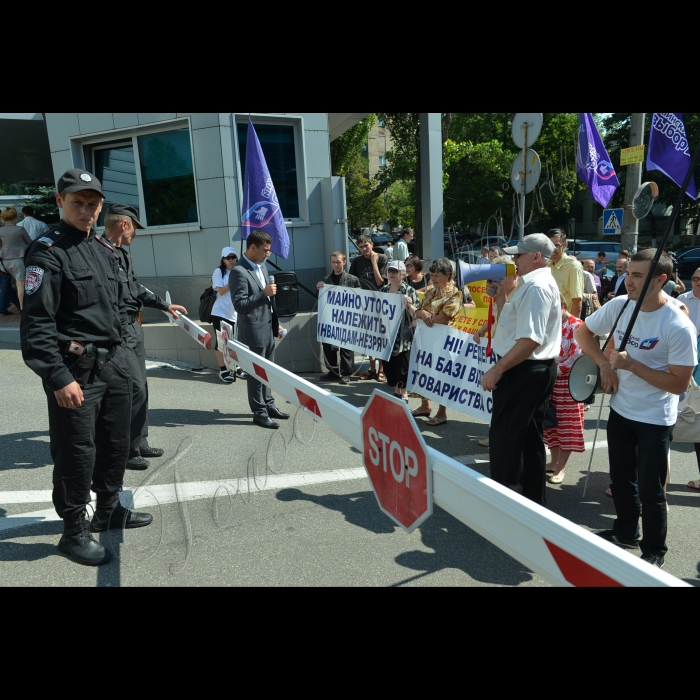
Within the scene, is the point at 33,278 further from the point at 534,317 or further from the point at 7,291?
the point at 7,291

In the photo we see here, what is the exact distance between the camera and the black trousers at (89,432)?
3.45m

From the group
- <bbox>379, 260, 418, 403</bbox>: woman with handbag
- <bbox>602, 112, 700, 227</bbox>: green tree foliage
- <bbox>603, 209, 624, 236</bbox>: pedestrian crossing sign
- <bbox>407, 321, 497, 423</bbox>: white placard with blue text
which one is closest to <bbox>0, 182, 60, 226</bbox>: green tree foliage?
<bbox>379, 260, 418, 403</bbox>: woman with handbag

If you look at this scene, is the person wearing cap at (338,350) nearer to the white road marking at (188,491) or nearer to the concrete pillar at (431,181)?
the white road marking at (188,491)

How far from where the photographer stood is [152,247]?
35.1 ft

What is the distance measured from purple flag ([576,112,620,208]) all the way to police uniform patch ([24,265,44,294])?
9541 mm

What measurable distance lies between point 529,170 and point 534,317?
5.28 m

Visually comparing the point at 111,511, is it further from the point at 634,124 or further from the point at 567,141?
the point at 567,141

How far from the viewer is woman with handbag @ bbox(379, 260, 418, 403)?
23.2 feet

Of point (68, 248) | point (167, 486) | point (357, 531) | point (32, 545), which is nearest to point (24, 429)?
point (167, 486)

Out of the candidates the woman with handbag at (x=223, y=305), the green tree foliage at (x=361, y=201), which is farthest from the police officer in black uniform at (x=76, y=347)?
the green tree foliage at (x=361, y=201)

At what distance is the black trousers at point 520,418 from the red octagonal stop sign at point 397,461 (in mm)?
1386

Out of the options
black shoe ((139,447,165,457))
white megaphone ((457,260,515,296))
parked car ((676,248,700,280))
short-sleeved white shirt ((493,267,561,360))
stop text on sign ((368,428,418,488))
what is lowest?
parked car ((676,248,700,280))

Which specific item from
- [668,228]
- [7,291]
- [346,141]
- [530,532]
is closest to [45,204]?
[7,291]

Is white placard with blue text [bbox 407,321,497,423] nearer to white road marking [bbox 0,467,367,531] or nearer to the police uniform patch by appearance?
white road marking [bbox 0,467,367,531]
